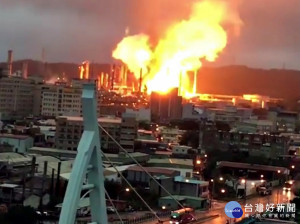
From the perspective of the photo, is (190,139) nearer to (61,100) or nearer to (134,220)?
(61,100)

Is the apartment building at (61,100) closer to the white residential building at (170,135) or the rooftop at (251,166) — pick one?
the white residential building at (170,135)

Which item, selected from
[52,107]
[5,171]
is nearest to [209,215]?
[5,171]

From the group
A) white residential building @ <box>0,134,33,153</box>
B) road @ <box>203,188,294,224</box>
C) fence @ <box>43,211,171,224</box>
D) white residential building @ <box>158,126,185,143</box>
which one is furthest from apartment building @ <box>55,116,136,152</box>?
fence @ <box>43,211,171,224</box>

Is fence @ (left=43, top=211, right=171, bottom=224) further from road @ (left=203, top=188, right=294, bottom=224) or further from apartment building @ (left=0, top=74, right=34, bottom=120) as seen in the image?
apartment building @ (left=0, top=74, right=34, bottom=120)

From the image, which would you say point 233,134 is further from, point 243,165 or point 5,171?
point 5,171

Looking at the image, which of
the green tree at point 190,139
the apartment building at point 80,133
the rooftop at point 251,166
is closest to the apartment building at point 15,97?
the green tree at point 190,139
